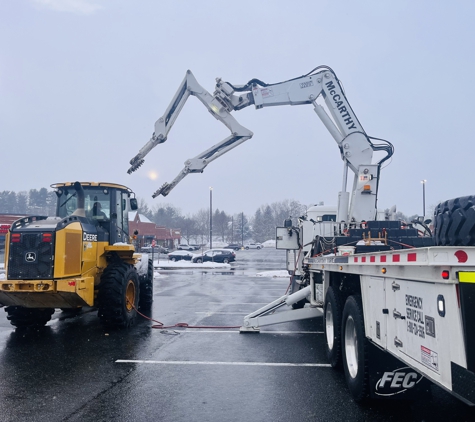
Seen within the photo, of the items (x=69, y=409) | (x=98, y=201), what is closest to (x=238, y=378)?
(x=69, y=409)

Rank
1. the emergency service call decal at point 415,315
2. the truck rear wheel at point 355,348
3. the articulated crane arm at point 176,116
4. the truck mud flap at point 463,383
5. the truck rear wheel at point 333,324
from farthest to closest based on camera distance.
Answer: the articulated crane arm at point 176,116 → the truck rear wheel at point 333,324 → the truck rear wheel at point 355,348 → the emergency service call decal at point 415,315 → the truck mud flap at point 463,383

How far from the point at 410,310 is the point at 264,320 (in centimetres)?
576

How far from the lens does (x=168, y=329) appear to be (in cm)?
961

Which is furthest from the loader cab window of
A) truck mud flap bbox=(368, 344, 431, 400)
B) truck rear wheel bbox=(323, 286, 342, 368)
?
truck mud flap bbox=(368, 344, 431, 400)

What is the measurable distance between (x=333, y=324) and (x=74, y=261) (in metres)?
5.18

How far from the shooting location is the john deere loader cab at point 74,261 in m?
8.34

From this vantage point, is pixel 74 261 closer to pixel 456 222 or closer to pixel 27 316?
pixel 27 316

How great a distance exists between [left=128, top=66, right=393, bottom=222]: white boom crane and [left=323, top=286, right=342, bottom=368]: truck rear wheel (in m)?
3.95

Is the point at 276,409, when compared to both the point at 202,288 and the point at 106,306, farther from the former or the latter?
the point at 202,288

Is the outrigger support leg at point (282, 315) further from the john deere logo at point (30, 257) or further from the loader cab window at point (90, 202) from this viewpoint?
the john deere logo at point (30, 257)

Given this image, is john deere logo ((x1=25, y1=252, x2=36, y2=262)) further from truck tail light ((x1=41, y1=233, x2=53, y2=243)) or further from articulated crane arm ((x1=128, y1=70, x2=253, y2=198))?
articulated crane arm ((x1=128, y1=70, x2=253, y2=198))

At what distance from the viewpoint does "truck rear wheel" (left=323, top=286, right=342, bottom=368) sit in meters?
6.11

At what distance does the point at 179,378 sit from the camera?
6.20 meters

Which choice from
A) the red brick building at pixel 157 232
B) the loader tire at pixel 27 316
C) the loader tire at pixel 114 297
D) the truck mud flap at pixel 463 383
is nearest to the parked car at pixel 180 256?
the red brick building at pixel 157 232
